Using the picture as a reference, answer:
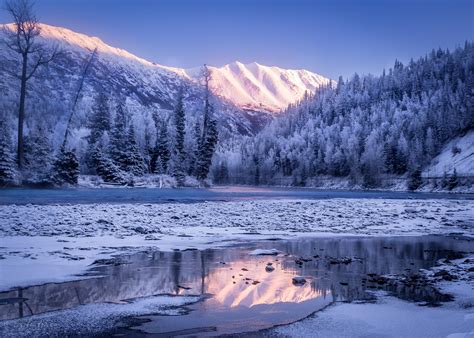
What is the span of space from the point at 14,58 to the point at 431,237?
32754mm

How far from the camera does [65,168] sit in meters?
51.8

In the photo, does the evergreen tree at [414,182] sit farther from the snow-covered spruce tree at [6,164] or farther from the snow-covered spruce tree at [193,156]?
the snow-covered spruce tree at [6,164]

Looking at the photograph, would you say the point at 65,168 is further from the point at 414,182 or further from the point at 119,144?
the point at 414,182

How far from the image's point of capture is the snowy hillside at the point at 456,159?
13400 cm

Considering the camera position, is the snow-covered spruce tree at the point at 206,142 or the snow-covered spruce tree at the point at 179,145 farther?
the snow-covered spruce tree at the point at 206,142

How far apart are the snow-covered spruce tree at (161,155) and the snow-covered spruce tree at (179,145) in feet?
6.49

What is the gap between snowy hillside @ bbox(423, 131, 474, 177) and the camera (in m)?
134

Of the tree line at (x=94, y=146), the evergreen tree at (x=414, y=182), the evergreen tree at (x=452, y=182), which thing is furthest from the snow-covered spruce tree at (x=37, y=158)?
the evergreen tree at (x=452, y=182)

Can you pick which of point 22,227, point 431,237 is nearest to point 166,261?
point 22,227

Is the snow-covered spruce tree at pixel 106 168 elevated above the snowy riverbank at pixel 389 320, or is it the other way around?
the snow-covered spruce tree at pixel 106 168

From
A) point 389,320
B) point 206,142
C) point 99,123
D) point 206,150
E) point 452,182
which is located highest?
point 99,123

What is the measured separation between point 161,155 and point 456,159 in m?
111

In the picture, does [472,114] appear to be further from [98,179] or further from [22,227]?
[22,227]

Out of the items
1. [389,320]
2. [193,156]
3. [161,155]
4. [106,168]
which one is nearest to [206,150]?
[193,156]
